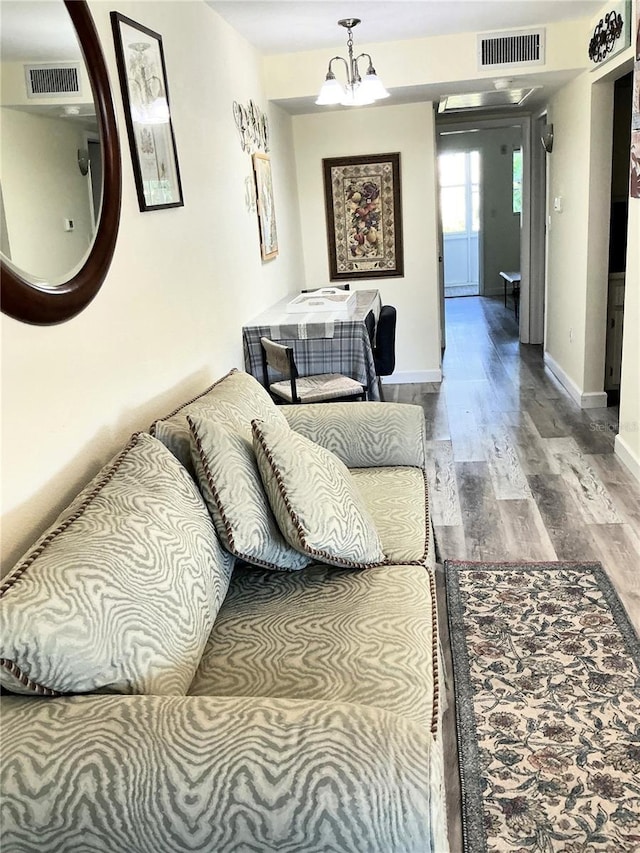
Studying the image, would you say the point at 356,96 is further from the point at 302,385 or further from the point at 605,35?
the point at 302,385

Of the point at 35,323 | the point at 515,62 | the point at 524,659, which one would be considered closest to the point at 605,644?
the point at 524,659

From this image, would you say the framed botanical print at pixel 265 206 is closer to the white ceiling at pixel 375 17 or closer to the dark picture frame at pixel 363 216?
the white ceiling at pixel 375 17

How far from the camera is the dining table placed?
3.42 meters

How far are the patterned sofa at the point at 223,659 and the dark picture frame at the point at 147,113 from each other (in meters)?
0.79

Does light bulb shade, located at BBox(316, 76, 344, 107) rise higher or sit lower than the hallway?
higher

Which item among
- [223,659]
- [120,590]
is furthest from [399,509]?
[120,590]

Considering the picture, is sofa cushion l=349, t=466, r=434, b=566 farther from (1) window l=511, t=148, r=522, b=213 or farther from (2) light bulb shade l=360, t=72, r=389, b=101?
(1) window l=511, t=148, r=522, b=213

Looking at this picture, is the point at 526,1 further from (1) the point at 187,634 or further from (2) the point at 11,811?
(2) the point at 11,811

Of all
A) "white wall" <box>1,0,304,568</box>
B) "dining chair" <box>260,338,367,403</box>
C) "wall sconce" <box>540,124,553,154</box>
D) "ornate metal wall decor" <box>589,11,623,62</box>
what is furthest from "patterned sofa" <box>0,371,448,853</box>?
"wall sconce" <box>540,124,553,154</box>

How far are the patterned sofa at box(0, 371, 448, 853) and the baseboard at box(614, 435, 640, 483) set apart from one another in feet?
5.45

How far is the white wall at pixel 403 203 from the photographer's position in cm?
504

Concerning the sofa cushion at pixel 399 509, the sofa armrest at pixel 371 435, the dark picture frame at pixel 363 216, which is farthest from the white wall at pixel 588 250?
the sofa cushion at pixel 399 509

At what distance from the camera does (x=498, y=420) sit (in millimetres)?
4398

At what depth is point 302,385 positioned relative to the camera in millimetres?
3443
